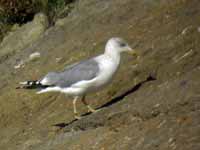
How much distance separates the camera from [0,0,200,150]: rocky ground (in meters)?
11.9

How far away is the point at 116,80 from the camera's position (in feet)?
51.8

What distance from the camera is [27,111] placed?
16781 mm

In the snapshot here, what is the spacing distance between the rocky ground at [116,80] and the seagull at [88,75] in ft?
1.68

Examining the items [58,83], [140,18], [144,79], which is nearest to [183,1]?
[140,18]

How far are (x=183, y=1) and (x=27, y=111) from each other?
15.5 feet

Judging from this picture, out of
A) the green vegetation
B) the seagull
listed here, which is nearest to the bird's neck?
the seagull

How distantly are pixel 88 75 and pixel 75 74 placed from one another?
36cm

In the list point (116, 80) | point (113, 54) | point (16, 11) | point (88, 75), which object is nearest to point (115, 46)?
point (113, 54)

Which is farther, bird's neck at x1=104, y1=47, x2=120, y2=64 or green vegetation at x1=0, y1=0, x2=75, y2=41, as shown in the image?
green vegetation at x1=0, y1=0, x2=75, y2=41

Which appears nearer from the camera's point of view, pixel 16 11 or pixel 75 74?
pixel 75 74

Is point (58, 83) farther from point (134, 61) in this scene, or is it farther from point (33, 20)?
point (33, 20)

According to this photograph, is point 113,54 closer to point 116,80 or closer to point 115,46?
point 115,46

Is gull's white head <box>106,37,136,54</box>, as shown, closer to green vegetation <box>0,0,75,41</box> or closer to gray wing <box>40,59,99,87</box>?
gray wing <box>40,59,99,87</box>

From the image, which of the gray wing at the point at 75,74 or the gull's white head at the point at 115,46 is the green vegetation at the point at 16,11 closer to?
the gull's white head at the point at 115,46
